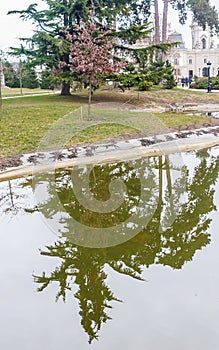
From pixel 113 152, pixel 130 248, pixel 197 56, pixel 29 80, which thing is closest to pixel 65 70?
pixel 113 152

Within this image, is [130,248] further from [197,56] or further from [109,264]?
[197,56]

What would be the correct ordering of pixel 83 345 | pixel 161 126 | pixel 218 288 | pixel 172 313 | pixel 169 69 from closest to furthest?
1. pixel 83 345
2. pixel 172 313
3. pixel 218 288
4. pixel 161 126
5. pixel 169 69

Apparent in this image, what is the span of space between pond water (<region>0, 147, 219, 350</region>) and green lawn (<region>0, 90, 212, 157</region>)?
3.30m

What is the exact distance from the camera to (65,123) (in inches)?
543

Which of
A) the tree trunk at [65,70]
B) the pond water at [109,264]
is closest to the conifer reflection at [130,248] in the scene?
the pond water at [109,264]

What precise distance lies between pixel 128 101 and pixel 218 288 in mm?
17134

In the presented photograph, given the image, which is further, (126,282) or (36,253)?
→ (36,253)

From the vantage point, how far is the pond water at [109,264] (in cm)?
370

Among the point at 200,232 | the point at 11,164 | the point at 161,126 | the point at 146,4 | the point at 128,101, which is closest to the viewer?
the point at 200,232

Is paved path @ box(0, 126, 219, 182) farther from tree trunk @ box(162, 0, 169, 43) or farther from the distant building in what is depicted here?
the distant building

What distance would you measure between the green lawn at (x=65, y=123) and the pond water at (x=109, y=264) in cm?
330

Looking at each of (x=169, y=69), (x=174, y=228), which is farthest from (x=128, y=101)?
(x=174, y=228)

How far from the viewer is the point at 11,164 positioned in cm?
932

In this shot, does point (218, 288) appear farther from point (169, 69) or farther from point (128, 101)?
point (169, 69)
